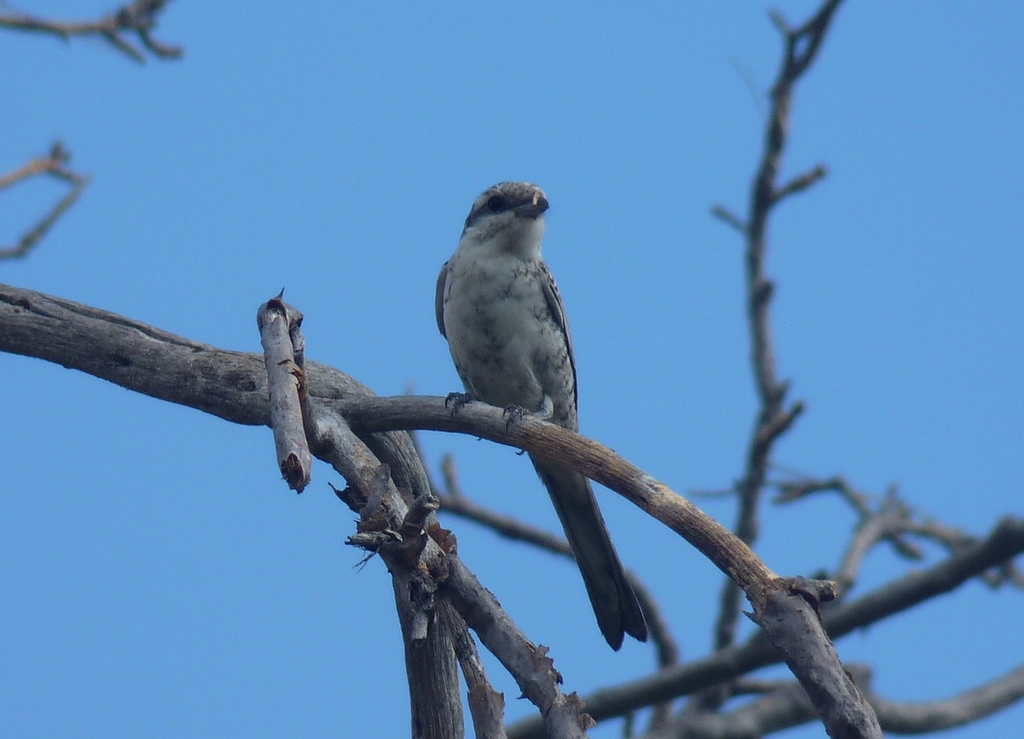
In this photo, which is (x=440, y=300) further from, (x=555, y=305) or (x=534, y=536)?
(x=534, y=536)

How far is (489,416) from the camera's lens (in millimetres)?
4500

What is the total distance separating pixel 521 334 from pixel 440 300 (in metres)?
0.82

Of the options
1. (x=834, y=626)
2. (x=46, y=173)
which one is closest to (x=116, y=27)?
(x=46, y=173)

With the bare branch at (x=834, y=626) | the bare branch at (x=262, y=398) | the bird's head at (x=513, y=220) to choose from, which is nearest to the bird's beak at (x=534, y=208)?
the bird's head at (x=513, y=220)

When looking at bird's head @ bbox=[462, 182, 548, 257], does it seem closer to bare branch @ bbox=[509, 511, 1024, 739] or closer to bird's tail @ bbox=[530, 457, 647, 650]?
bird's tail @ bbox=[530, 457, 647, 650]

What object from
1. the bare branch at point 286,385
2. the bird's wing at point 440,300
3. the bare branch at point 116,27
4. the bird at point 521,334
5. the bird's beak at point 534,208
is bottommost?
the bare branch at point 286,385

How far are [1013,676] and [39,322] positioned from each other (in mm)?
5484

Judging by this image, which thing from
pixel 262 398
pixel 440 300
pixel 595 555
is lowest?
pixel 595 555

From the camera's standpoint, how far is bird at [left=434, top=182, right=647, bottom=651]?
5.99 m

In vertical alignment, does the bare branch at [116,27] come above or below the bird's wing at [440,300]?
above

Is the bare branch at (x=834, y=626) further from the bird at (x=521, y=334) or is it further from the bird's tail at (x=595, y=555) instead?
the bird at (x=521, y=334)

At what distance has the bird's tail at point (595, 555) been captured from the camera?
5.44 metres

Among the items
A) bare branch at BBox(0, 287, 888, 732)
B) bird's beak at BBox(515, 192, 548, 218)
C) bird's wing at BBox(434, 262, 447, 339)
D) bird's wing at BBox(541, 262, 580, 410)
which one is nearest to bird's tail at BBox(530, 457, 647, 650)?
bird's wing at BBox(541, 262, 580, 410)

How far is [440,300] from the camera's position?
662 cm
